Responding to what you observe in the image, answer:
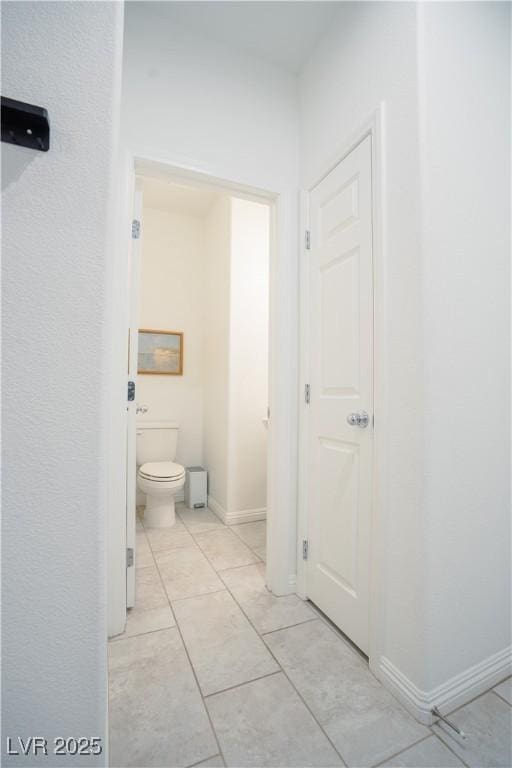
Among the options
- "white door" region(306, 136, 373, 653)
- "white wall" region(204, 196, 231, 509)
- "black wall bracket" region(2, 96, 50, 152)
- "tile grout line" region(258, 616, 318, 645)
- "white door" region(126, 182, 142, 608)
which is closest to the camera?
"black wall bracket" region(2, 96, 50, 152)

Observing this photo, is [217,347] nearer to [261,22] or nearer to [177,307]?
[177,307]

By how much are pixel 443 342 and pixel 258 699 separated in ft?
4.41

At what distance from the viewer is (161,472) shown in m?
2.62

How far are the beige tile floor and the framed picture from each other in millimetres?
2021

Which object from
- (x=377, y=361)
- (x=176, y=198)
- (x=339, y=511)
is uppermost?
(x=176, y=198)

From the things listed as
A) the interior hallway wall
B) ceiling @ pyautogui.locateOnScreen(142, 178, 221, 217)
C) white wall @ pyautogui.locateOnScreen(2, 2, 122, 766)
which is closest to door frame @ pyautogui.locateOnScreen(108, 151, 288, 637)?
the interior hallway wall

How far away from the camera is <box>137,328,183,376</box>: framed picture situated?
3.34 meters

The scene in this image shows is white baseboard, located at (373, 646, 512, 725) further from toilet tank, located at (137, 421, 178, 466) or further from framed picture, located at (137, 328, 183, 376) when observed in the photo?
framed picture, located at (137, 328, 183, 376)

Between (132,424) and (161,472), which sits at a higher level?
(132,424)

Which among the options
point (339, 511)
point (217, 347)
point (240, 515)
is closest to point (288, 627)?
point (339, 511)

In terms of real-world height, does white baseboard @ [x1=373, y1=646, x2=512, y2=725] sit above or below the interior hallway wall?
below

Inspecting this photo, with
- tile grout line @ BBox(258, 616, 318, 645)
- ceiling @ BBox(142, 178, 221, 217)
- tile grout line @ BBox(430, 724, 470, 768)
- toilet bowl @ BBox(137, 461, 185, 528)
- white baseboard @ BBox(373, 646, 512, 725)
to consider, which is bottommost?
tile grout line @ BBox(258, 616, 318, 645)

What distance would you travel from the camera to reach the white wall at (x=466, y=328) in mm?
1146

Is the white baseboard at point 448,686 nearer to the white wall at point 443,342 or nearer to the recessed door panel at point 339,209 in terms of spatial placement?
the white wall at point 443,342
